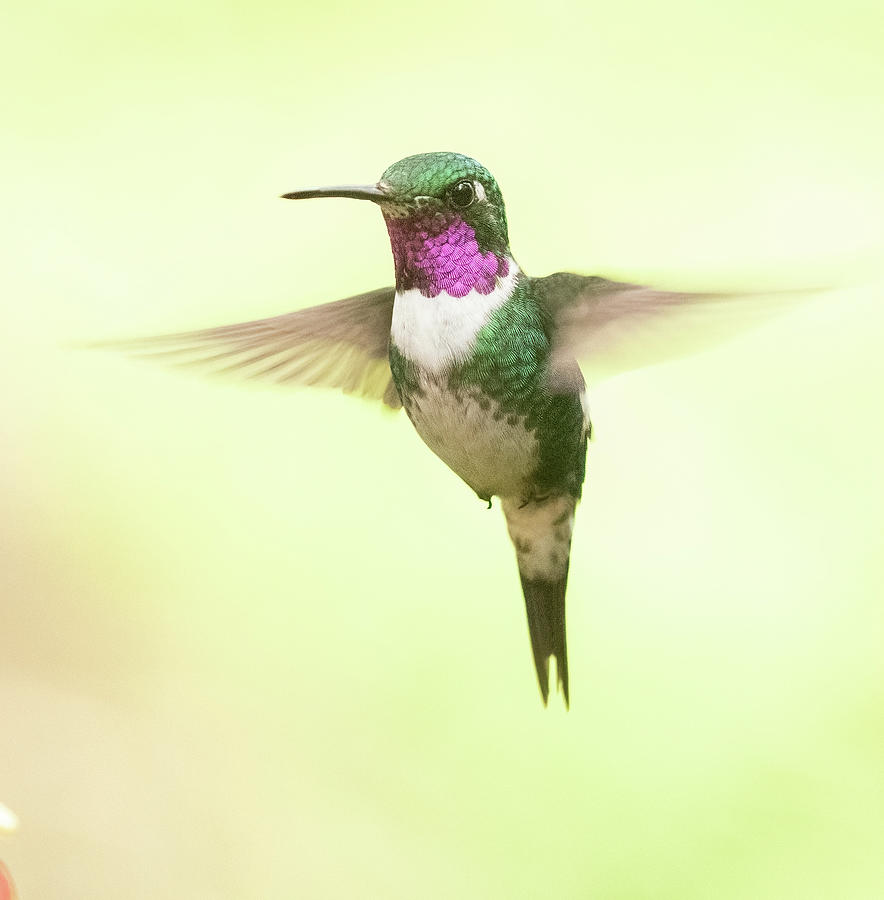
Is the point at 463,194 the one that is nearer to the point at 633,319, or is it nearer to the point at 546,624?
the point at 633,319

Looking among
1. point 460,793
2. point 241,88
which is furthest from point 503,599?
point 241,88

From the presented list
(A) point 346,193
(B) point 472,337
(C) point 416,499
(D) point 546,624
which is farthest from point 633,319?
(C) point 416,499

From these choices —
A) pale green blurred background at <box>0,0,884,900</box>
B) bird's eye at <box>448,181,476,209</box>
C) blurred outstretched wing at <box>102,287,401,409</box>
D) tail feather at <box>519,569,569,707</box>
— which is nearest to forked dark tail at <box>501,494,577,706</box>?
tail feather at <box>519,569,569,707</box>

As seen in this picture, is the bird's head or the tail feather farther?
the tail feather

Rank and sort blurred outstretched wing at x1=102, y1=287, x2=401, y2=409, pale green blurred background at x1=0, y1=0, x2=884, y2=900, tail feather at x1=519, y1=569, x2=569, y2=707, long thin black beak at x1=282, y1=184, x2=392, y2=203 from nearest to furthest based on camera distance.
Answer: long thin black beak at x1=282, y1=184, x2=392, y2=203 → blurred outstretched wing at x1=102, y1=287, x2=401, y2=409 → tail feather at x1=519, y1=569, x2=569, y2=707 → pale green blurred background at x1=0, y1=0, x2=884, y2=900

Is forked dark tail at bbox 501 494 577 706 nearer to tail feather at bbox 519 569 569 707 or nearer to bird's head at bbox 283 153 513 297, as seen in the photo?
tail feather at bbox 519 569 569 707

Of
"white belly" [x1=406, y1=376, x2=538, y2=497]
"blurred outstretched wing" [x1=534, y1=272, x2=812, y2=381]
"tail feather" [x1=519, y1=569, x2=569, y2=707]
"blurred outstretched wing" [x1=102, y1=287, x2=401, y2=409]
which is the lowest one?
"tail feather" [x1=519, y1=569, x2=569, y2=707]

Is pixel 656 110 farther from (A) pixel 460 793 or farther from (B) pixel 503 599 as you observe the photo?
(A) pixel 460 793

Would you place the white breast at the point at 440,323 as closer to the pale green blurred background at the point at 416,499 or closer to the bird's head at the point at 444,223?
the bird's head at the point at 444,223
